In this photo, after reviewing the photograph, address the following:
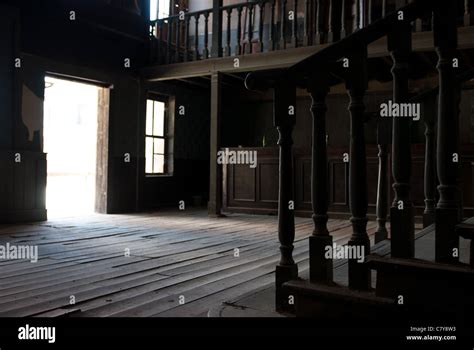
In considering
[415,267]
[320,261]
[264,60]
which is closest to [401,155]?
[415,267]

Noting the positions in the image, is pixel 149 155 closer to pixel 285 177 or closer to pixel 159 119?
pixel 159 119

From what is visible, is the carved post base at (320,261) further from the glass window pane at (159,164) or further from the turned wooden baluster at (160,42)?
the glass window pane at (159,164)

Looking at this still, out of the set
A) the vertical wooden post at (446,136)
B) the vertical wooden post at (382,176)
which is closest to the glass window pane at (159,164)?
the vertical wooden post at (382,176)

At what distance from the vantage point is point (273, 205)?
7.78 m

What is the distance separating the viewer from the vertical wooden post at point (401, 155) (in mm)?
1735

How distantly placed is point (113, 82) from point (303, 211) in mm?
3901

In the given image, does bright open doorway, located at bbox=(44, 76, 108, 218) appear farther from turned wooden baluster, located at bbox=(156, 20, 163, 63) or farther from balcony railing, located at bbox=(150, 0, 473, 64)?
balcony railing, located at bbox=(150, 0, 473, 64)

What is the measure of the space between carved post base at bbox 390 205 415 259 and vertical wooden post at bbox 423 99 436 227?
197 cm

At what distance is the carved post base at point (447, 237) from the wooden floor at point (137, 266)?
1217 millimetres

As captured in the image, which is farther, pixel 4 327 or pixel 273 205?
pixel 273 205

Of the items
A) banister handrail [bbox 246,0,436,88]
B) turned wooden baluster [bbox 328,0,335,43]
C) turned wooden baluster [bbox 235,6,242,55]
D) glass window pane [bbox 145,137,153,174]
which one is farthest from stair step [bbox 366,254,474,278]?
glass window pane [bbox 145,137,153,174]

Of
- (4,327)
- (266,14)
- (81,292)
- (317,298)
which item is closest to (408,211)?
(317,298)

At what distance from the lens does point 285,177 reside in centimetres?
213

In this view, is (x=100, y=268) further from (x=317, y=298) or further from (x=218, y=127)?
(x=218, y=127)
